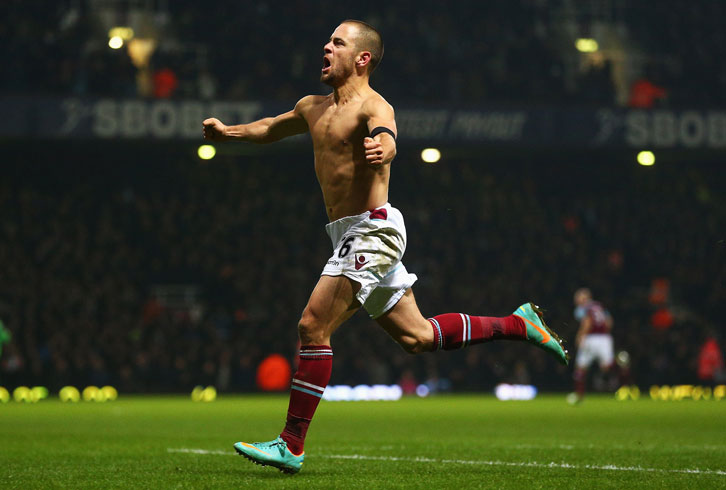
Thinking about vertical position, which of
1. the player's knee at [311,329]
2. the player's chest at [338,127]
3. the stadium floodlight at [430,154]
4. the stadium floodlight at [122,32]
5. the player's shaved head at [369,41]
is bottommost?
the player's knee at [311,329]

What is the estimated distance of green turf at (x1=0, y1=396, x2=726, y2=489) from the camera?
622 centimetres

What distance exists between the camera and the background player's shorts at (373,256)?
6.40 meters

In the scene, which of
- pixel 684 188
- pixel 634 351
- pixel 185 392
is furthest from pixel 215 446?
Answer: pixel 684 188

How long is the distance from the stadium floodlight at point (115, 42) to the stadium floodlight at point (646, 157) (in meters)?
12.0

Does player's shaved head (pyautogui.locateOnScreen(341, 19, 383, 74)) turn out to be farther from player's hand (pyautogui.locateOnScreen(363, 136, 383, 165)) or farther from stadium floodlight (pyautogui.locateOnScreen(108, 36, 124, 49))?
stadium floodlight (pyautogui.locateOnScreen(108, 36, 124, 49))

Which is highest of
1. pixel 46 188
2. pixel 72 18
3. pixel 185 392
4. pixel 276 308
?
pixel 72 18

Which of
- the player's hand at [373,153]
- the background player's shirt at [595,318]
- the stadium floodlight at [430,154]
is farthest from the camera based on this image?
the stadium floodlight at [430,154]

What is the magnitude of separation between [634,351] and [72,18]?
14.4 meters

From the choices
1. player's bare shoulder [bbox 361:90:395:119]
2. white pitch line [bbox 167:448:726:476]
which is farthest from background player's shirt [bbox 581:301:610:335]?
player's bare shoulder [bbox 361:90:395:119]

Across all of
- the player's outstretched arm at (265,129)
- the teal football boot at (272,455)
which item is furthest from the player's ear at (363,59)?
the teal football boot at (272,455)

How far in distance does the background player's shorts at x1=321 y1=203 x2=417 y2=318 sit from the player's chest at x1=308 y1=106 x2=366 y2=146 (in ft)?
1.43

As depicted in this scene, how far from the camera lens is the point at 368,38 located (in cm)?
679

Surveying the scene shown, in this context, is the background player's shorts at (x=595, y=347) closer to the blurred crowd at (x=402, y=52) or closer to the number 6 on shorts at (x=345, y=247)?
the blurred crowd at (x=402, y=52)

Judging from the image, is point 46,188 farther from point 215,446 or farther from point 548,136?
point 215,446
